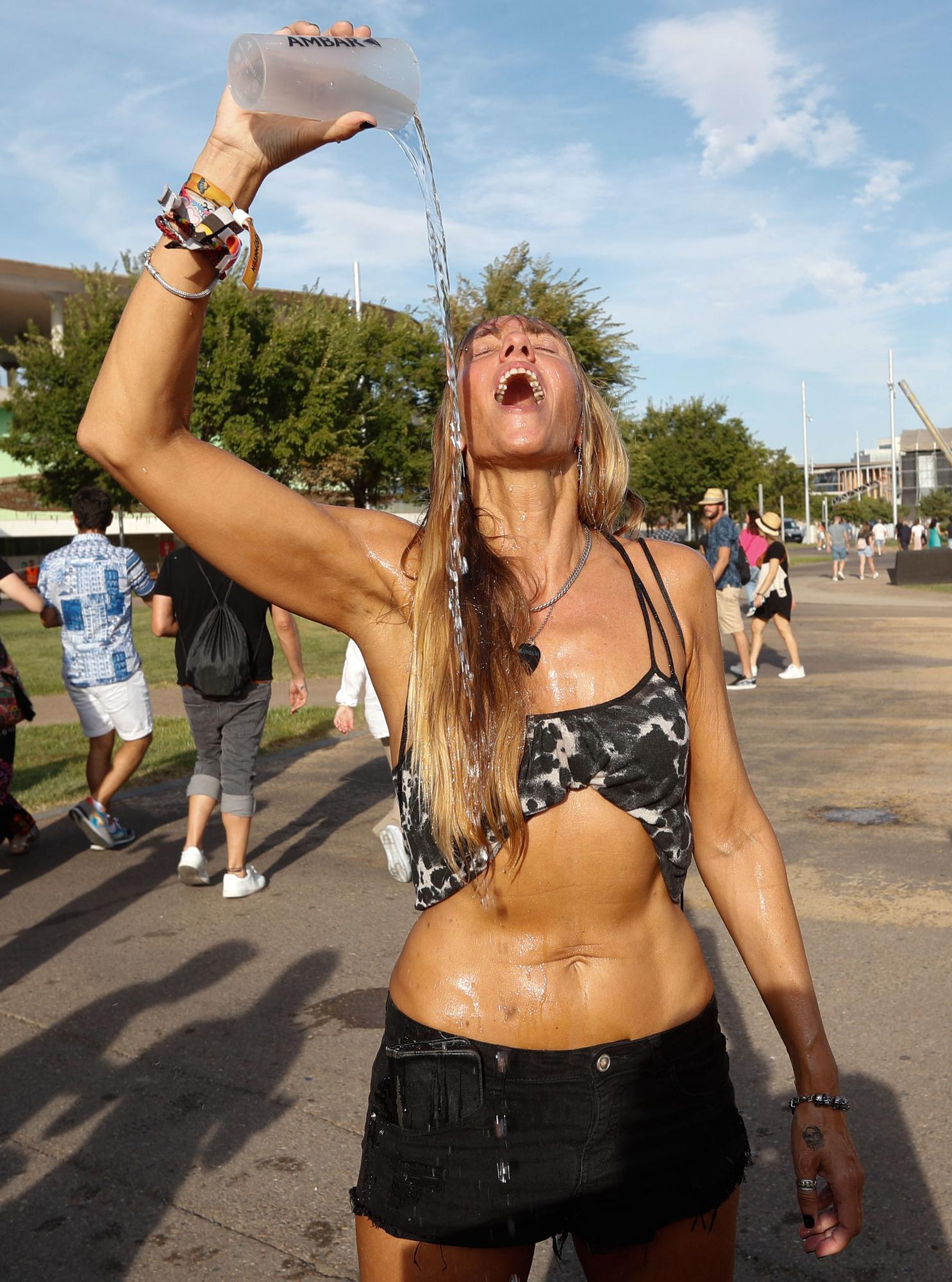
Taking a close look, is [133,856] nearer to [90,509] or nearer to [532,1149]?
[90,509]

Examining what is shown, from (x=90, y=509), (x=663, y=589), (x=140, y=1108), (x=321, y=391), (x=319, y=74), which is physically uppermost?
(x=321, y=391)

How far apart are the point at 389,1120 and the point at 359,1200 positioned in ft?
0.45

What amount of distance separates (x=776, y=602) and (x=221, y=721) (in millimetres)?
8614

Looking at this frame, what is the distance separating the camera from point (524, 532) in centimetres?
222

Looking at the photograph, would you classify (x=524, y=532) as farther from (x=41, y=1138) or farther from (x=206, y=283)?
(x=41, y=1138)

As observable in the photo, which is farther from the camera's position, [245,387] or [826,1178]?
[245,387]

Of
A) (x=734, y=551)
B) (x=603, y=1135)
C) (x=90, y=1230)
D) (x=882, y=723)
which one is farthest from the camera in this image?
(x=734, y=551)

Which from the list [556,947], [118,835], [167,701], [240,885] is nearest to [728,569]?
[167,701]

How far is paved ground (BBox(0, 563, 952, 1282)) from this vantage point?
10.8ft

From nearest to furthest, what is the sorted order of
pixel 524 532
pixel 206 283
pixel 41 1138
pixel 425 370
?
pixel 206 283 < pixel 524 532 < pixel 41 1138 < pixel 425 370

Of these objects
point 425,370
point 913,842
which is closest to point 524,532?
point 913,842

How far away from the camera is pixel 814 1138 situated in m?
1.99

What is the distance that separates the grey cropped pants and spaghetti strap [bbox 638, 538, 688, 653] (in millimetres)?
4494

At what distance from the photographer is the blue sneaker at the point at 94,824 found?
23.7 ft
